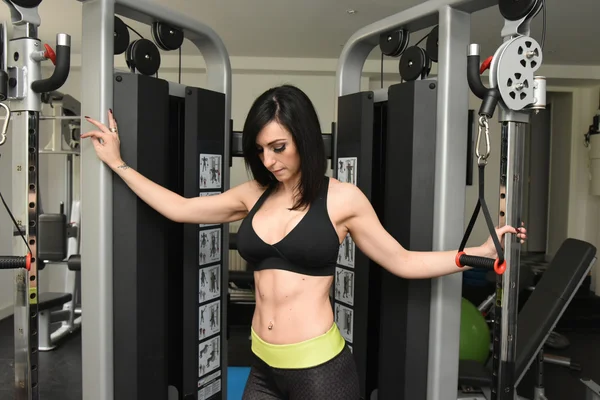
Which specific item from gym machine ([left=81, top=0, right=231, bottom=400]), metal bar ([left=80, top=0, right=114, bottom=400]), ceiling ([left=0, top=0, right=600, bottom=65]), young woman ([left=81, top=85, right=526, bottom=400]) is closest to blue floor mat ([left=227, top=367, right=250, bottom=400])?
gym machine ([left=81, top=0, right=231, bottom=400])

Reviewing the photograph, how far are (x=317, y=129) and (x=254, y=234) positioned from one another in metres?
0.34

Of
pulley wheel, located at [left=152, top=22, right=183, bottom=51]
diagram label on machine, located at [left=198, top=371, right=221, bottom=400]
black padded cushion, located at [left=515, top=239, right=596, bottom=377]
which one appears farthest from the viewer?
black padded cushion, located at [left=515, top=239, right=596, bottom=377]

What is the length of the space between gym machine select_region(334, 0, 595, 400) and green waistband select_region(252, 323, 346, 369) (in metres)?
0.35

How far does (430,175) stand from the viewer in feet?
4.93

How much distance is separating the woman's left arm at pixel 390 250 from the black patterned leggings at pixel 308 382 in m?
0.29

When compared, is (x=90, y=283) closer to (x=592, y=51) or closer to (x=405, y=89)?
(x=405, y=89)

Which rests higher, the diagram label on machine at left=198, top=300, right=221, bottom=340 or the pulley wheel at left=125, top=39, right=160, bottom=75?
the pulley wheel at left=125, top=39, right=160, bottom=75

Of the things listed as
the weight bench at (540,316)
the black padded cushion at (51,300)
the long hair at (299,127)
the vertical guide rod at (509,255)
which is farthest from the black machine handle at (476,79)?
the black padded cushion at (51,300)

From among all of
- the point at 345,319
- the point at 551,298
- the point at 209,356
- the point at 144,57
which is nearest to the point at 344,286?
the point at 345,319

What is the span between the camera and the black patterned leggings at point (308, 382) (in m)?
1.30

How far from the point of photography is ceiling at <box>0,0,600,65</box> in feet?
11.8

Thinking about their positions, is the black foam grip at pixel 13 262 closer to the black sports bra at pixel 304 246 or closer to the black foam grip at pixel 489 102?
the black sports bra at pixel 304 246

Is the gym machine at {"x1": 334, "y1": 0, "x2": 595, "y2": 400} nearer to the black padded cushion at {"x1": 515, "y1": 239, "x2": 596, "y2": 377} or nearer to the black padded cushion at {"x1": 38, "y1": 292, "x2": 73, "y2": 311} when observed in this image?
the black padded cushion at {"x1": 515, "y1": 239, "x2": 596, "y2": 377}

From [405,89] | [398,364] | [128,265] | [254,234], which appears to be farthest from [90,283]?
[405,89]
